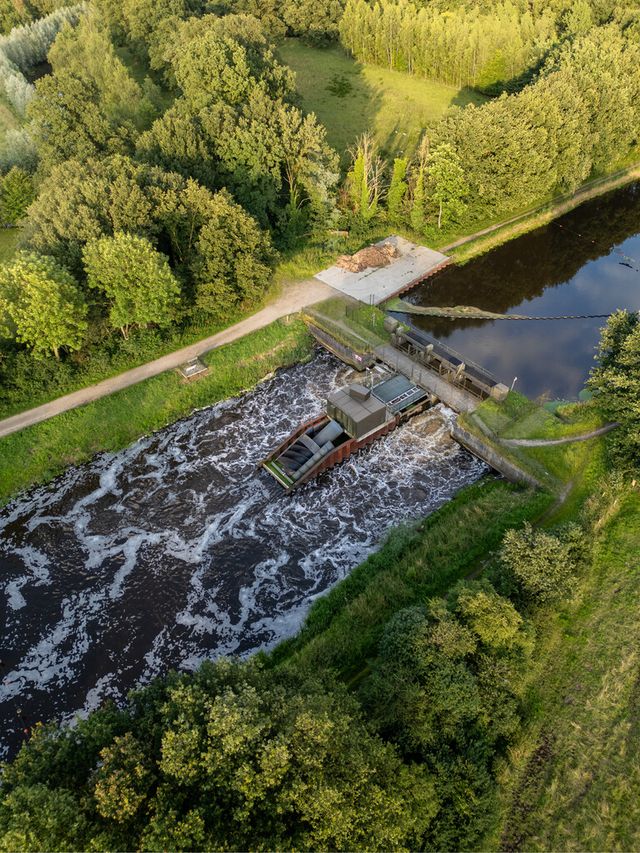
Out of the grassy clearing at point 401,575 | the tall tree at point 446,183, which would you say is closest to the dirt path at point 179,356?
the tall tree at point 446,183

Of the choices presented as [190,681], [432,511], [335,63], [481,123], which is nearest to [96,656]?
[190,681]

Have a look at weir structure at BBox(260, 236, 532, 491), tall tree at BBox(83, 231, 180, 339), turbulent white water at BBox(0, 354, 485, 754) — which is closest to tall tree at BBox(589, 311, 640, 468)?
weir structure at BBox(260, 236, 532, 491)

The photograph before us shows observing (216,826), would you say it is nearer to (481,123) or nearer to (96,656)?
(96,656)

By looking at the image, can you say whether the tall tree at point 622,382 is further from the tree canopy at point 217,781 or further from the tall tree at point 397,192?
the tall tree at point 397,192

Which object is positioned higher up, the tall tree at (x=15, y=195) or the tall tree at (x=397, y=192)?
the tall tree at (x=15, y=195)

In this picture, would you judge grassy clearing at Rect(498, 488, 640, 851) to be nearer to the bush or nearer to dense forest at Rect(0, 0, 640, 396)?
the bush

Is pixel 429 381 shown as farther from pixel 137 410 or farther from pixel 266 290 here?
pixel 137 410
